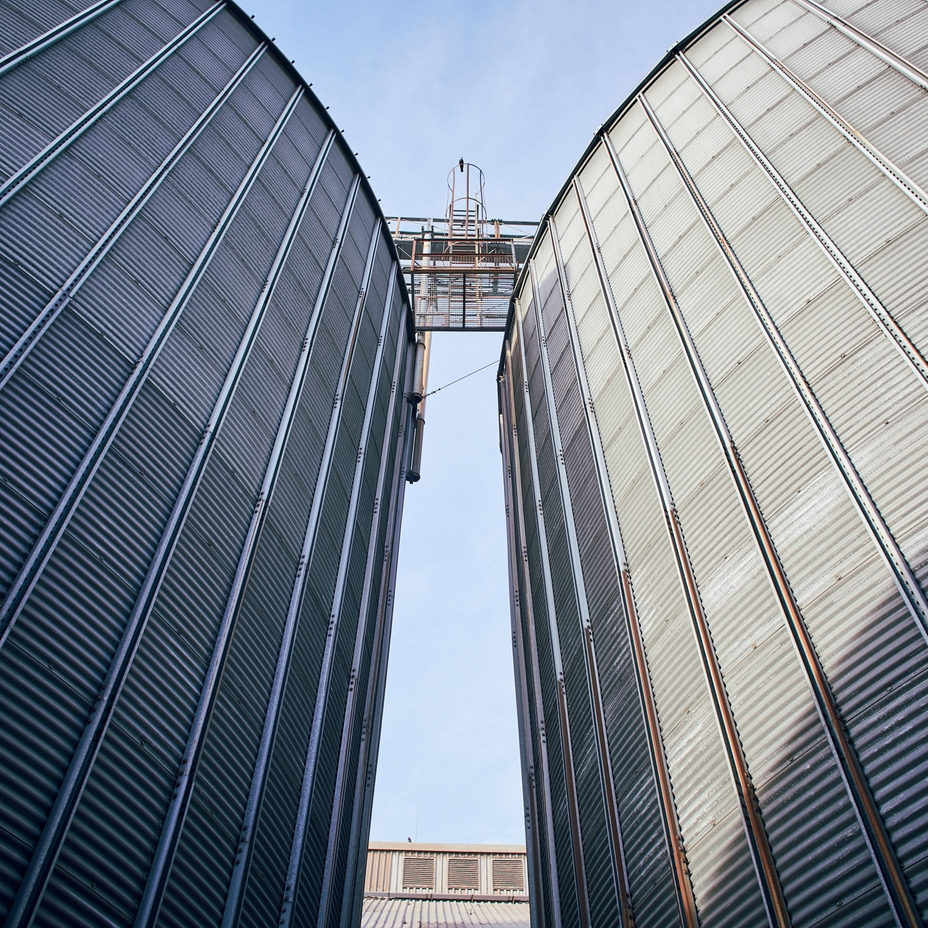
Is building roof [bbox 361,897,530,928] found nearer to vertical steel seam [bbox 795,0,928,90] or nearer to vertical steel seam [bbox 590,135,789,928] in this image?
vertical steel seam [bbox 590,135,789,928]

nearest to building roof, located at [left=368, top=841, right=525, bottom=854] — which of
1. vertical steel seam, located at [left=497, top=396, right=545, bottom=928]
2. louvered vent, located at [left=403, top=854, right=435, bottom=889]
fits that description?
louvered vent, located at [left=403, top=854, right=435, bottom=889]

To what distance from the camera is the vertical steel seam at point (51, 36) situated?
16.2 meters

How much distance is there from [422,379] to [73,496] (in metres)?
20.5

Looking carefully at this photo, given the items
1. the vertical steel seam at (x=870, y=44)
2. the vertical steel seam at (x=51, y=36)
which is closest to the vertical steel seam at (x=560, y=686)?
the vertical steel seam at (x=870, y=44)

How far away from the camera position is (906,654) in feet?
35.0

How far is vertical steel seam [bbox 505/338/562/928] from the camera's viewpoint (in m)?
16.5

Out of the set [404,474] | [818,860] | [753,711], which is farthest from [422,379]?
[818,860]

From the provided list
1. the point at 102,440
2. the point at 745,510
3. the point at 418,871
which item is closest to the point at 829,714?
the point at 745,510

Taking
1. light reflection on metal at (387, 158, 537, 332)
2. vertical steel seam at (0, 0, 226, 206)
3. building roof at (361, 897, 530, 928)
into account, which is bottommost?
building roof at (361, 897, 530, 928)

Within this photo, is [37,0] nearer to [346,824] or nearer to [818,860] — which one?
[346,824]

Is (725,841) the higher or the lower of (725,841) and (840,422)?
the lower

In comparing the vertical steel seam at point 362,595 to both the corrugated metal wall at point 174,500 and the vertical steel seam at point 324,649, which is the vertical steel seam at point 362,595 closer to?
the corrugated metal wall at point 174,500

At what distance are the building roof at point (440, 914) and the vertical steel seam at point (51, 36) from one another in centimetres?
2541

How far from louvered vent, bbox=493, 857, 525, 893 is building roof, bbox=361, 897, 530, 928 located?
1047 mm
